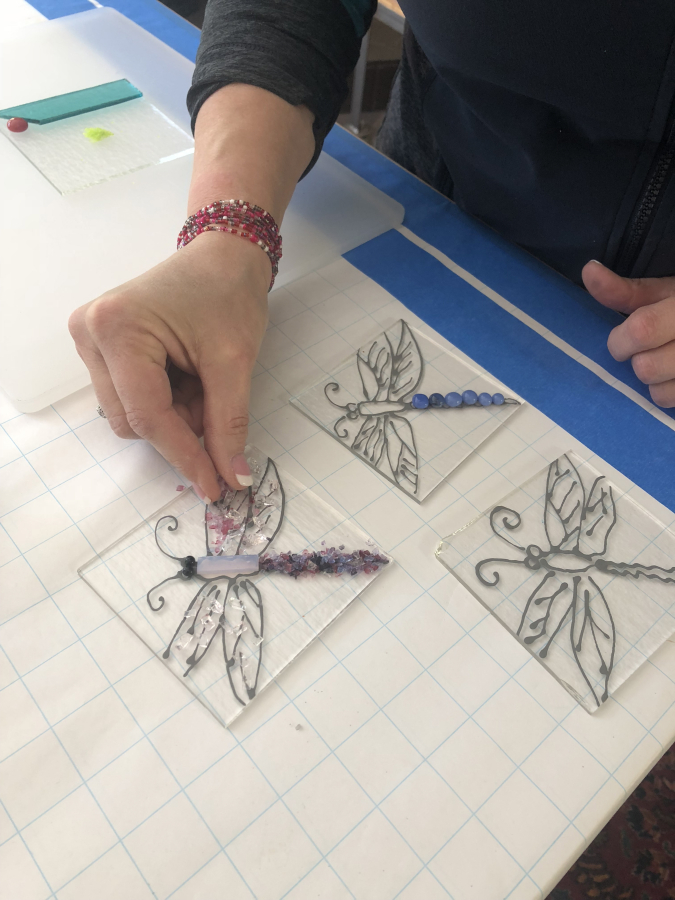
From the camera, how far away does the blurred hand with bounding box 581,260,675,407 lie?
86 cm

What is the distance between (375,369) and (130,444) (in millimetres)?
346

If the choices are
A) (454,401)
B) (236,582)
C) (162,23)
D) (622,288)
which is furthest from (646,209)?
(162,23)

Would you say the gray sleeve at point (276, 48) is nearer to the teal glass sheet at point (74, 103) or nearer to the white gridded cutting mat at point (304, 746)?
the teal glass sheet at point (74, 103)

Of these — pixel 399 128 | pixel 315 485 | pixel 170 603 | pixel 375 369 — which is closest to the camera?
pixel 170 603

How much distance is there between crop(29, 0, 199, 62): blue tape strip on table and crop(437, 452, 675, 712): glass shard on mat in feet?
4.17

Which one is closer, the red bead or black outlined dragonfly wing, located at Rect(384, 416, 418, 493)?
black outlined dragonfly wing, located at Rect(384, 416, 418, 493)

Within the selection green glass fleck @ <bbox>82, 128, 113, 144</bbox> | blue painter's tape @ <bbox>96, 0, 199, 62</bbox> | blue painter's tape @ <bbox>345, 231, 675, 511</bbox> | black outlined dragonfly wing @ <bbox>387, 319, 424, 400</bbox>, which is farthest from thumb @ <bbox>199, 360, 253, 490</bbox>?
blue painter's tape @ <bbox>96, 0, 199, 62</bbox>

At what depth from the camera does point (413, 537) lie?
727mm

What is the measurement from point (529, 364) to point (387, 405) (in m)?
0.23

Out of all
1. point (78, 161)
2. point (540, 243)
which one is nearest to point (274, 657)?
point (540, 243)

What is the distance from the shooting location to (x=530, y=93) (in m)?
0.79

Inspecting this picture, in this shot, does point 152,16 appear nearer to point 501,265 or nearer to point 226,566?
point 501,265

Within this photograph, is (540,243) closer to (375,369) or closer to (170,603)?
(375,369)

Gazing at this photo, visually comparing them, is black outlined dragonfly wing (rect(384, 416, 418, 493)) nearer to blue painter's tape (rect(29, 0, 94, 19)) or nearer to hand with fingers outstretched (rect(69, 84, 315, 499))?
hand with fingers outstretched (rect(69, 84, 315, 499))
